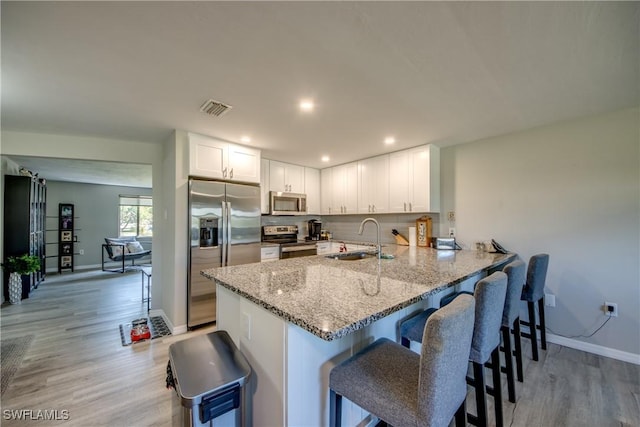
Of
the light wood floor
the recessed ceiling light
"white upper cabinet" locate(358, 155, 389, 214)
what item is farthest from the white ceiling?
the light wood floor

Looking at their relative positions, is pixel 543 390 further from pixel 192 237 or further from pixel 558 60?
A: pixel 192 237

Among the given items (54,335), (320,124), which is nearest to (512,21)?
(320,124)

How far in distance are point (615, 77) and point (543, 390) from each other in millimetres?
2304

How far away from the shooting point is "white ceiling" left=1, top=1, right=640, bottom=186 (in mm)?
1240

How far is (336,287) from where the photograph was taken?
1.36 m

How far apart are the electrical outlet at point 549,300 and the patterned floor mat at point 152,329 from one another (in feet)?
13.3

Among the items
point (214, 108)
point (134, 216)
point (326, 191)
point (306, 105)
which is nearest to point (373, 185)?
point (326, 191)

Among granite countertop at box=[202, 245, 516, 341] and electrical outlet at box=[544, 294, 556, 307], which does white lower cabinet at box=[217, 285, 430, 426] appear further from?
electrical outlet at box=[544, 294, 556, 307]

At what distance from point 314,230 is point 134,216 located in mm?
5890

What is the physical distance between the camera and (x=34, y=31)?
133cm

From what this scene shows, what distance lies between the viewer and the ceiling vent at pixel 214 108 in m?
2.15

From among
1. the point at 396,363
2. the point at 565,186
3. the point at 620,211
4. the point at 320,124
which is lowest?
the point at 396,363

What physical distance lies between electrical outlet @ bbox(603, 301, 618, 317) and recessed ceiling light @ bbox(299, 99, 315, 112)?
10.6ft

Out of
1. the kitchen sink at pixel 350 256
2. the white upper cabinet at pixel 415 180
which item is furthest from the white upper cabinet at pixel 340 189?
the kitchen sink at pixel 350 256
